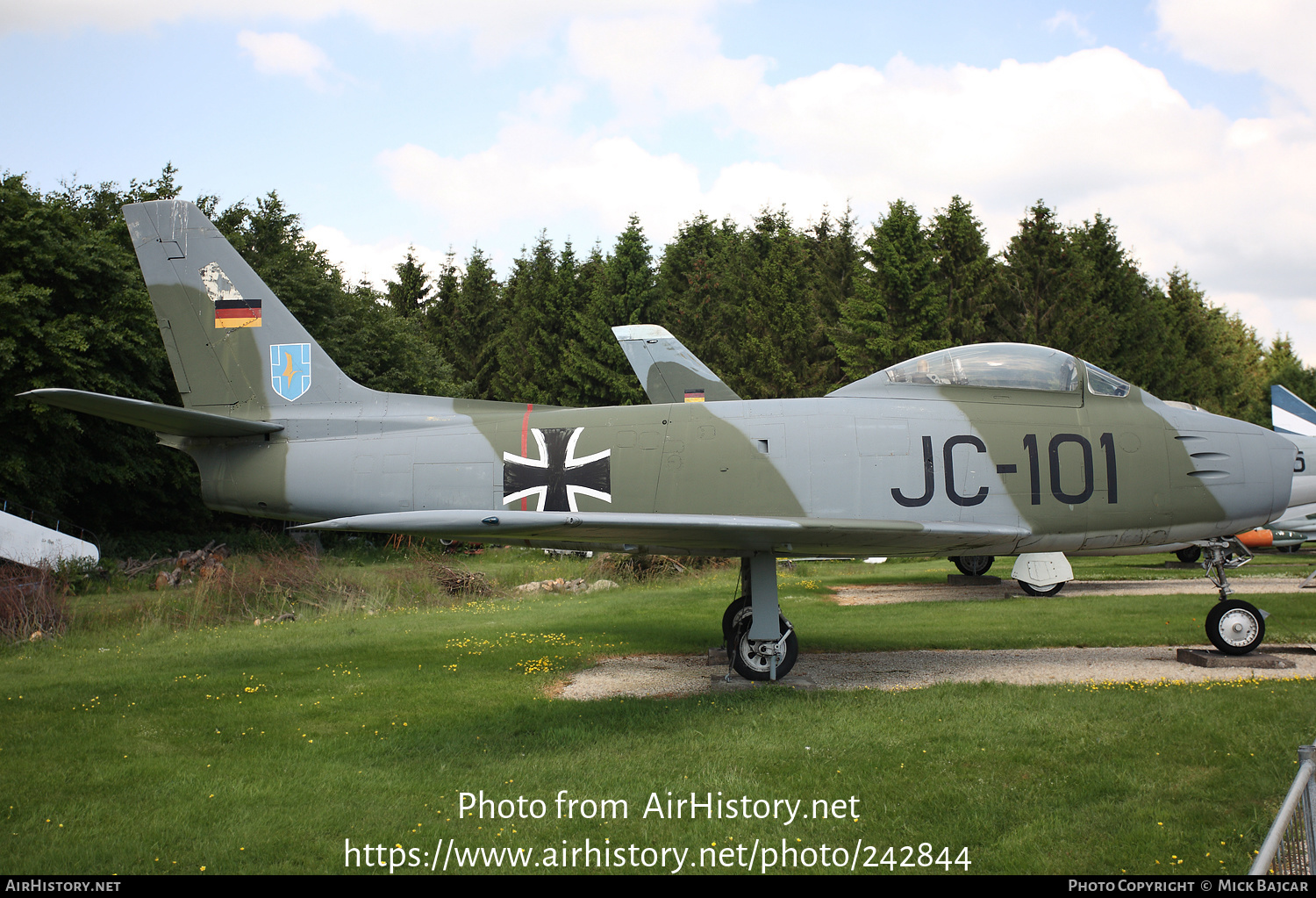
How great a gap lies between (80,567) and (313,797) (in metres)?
17.8

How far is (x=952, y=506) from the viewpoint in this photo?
7855 mm

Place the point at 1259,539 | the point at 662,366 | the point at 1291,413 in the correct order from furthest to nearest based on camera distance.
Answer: the point at 1259,539
the point at 1291,413
the point at 662,366

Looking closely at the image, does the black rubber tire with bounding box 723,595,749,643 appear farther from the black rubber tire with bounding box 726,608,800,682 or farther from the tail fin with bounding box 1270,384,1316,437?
the tail fin with bounding box 1270,384,1316,437

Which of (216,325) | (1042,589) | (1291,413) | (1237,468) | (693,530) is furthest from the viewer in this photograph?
(1291,413)

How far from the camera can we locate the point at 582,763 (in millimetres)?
5570

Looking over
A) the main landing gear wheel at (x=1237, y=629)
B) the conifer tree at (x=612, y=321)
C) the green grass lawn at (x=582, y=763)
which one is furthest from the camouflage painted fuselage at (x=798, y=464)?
the conifer tree at (x=612, y=321)

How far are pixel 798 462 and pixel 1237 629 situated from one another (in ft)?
16.6

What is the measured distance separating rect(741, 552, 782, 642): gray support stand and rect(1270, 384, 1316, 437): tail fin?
16726mm

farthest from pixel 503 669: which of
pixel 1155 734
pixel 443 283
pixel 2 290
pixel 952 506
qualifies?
pixel 443 283

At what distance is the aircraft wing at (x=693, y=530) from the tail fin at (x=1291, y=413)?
15603 mm

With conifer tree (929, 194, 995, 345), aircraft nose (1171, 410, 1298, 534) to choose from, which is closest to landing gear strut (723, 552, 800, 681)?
aircraft nose (1171, 410, 1298, 534)

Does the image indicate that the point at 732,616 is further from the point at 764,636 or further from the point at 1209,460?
the point at 1209,460

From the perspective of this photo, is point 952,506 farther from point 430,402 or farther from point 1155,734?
point 430,402

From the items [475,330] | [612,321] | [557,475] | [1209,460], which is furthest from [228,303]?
[475,330]
